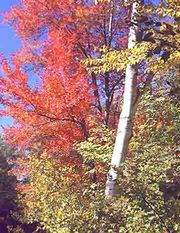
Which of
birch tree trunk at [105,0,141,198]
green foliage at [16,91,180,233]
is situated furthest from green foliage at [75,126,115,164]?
birch tree trunk at [105,0,141,198]

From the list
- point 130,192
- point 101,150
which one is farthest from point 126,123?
point 130,192

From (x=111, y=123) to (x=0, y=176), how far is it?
976 centimetres

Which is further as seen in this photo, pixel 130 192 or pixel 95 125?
pixel 95 125

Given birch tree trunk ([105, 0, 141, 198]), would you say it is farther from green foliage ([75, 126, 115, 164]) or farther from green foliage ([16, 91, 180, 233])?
green foliage ([75, 126, 115, 164])

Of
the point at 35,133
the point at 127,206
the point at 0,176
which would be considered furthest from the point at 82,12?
the point at 0,176

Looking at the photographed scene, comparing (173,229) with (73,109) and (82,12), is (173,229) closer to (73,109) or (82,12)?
(73,109)

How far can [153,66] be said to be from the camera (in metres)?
4.69

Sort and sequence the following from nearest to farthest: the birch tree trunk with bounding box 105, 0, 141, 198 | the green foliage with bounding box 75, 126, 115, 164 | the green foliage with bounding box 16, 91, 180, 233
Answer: the green foliage with bounding box 16, 91, 180, 233 < the birch tree trunk with bounding box 105, 0, 141, 198 < the green foliage with bounding box 75, 126, 115, 164

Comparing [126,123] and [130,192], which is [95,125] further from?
[130,192]

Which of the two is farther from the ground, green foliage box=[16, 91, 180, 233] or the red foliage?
the red foliage

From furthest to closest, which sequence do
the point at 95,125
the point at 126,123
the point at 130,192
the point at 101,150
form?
the point at 95,125 < the point at 101,150 < the point at 126,123 < the point at 130,192

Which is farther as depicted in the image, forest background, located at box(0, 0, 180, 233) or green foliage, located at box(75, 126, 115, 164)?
green foliage, located at box(75, 126, 115, 164)

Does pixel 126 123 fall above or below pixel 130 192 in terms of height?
above

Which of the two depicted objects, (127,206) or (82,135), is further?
(82,135)
